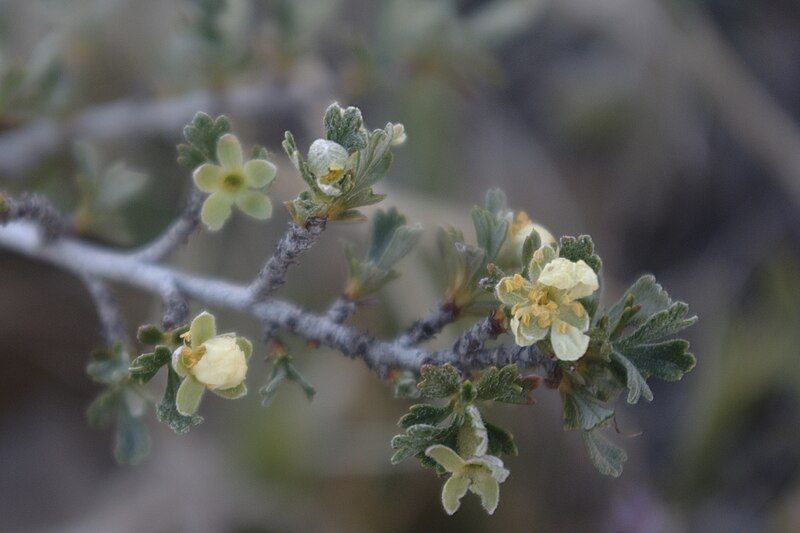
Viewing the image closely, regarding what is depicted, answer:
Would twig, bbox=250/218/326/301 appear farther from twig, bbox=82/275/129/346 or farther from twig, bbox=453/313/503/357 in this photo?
twig, bbox=82/275/129/346

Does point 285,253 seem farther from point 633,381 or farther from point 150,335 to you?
point 633,381

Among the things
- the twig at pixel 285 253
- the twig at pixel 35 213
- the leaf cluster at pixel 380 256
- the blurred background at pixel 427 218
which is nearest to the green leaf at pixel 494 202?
the leaf cluster at pixel 380 256

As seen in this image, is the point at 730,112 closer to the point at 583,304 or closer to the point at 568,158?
the point at 568,158

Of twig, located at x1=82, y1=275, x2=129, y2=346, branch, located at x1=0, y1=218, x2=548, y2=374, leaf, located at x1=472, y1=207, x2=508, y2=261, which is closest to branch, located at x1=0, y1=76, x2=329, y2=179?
branch, located at x1=0, y1=218, x2=548, y2=374

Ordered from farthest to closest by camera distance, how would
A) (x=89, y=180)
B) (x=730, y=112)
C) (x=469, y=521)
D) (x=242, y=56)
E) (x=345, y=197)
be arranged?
(x=730, y=112)
(x=469, y=521)
(x=242, y=56)
(x=89, y=180)
(x=345, y=197)

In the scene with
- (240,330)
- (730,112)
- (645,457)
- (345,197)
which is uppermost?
(345,197)

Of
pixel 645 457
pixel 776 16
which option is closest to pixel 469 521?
pixel 645 457
